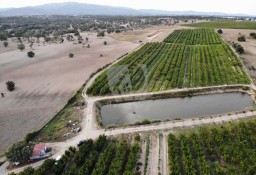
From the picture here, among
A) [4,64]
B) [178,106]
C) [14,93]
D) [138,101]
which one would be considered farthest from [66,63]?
[178,106]

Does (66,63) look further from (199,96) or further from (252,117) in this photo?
(252,117)

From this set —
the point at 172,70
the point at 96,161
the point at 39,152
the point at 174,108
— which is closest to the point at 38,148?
the point at 39,152

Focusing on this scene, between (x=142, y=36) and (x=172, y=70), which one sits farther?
(x=142, y=36)

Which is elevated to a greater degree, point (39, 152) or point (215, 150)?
point (215, 150)

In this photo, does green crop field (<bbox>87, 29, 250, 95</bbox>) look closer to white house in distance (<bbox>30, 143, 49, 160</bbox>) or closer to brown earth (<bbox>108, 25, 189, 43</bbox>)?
white house in distance (<bbox>30, 143, 49, 160</bbox>)

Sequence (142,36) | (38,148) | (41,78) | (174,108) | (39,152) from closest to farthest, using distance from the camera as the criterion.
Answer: (39,152) → (38,148) → (174,108) → (41,78) → (142,36)

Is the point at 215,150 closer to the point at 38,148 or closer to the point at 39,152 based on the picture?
the point at 39,152

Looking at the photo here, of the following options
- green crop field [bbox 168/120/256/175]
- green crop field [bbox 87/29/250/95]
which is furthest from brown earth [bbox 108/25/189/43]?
green crop field [bbox 168/120/256/175]
